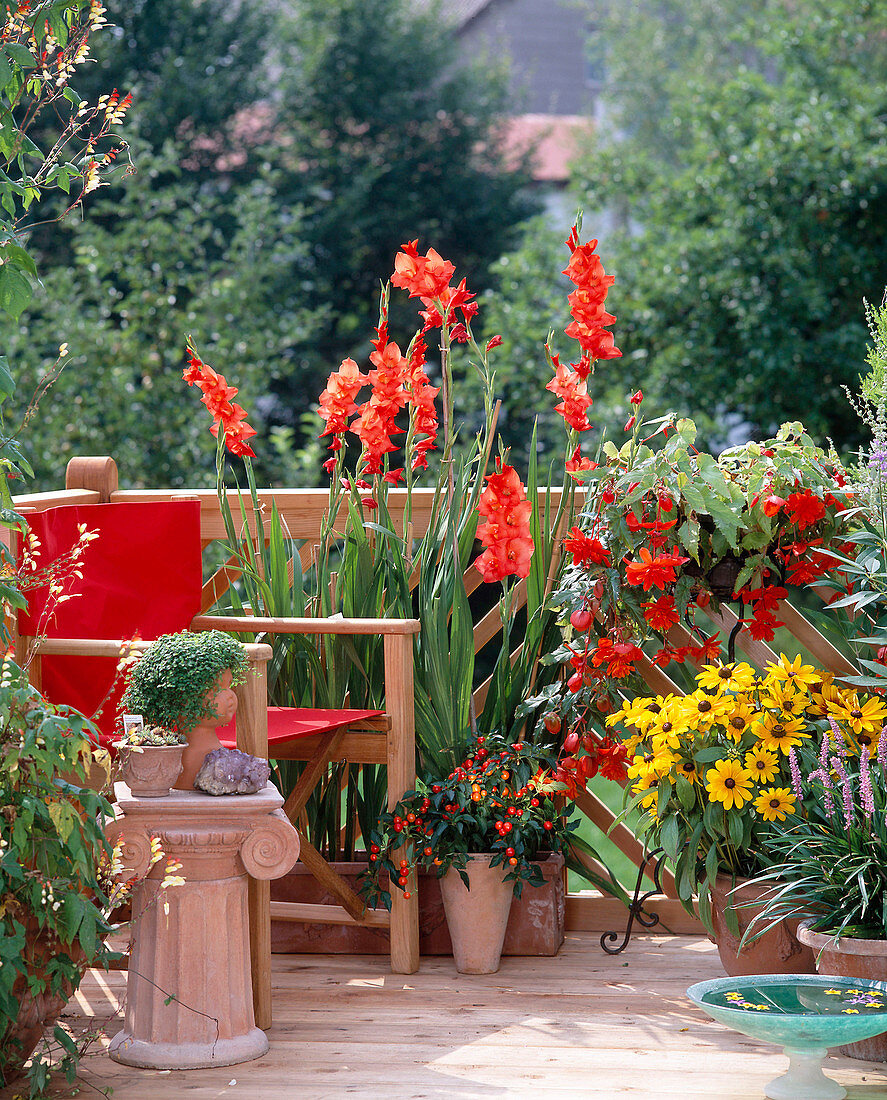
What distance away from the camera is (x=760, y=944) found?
237 cm

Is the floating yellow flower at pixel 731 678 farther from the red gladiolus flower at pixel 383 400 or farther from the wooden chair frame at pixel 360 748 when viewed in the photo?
the red gladiolus flower at pixel 383 400

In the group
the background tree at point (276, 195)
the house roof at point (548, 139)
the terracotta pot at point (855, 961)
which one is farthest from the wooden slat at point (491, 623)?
the house roof at point (548, 139)

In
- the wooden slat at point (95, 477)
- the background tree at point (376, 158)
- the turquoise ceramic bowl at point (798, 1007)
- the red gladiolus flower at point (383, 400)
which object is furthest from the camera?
the background tree at point (376, 158)

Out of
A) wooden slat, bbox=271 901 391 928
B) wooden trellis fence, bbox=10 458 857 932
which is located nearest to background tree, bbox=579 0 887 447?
wooden trellis fence, bbox=10 458 857 932

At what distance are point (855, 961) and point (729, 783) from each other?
0.37 m

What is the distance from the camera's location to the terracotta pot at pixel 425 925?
273 cm

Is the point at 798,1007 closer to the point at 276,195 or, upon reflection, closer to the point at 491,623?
the point at 491,623

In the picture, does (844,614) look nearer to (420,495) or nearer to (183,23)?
(420,495)

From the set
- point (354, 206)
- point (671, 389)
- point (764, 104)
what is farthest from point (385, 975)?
point (354, 206)

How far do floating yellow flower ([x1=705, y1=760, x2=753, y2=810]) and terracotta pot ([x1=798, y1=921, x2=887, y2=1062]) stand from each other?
261 millimetres

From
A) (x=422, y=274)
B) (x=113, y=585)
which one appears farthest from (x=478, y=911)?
(x=422, y=274)

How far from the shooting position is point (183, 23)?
28.3 feet

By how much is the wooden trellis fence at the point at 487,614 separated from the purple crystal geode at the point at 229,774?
26.7 inches

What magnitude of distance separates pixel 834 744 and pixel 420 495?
3.79 ft
